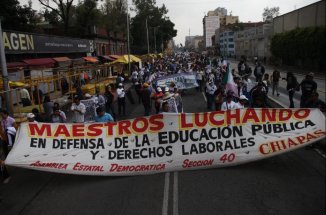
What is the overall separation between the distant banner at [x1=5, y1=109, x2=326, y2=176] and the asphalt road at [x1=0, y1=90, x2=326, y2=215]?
31cm

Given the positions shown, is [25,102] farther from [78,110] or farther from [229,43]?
[229,43]

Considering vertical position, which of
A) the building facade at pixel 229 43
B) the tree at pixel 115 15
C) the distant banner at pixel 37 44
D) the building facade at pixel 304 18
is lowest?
the building facade at pixel 229 43

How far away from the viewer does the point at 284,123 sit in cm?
845

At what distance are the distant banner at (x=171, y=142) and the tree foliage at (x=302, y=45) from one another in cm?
3392

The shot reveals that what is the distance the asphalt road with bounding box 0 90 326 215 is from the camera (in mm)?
6676

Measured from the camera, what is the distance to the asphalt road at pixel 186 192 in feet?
21.9

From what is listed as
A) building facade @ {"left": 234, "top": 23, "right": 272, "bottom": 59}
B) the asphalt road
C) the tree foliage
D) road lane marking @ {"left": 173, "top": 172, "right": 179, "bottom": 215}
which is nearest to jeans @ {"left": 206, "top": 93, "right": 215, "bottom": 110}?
the asphalt road

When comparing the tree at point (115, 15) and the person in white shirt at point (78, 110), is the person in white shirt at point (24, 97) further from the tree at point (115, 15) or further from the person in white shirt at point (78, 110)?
the tree at point (115, 15)

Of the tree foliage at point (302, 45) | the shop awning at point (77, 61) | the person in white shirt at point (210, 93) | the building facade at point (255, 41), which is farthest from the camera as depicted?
the building facade at point (255, 41)

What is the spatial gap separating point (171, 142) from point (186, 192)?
1244 mm

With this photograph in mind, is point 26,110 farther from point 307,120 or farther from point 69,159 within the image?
point 307,120

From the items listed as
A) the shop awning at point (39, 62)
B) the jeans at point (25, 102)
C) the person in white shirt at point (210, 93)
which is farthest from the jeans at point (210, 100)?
the shop awning at point (39, 62)

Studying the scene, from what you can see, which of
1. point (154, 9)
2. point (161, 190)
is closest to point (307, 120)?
point (161, 190)

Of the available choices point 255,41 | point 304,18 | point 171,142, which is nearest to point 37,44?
point 171,142
